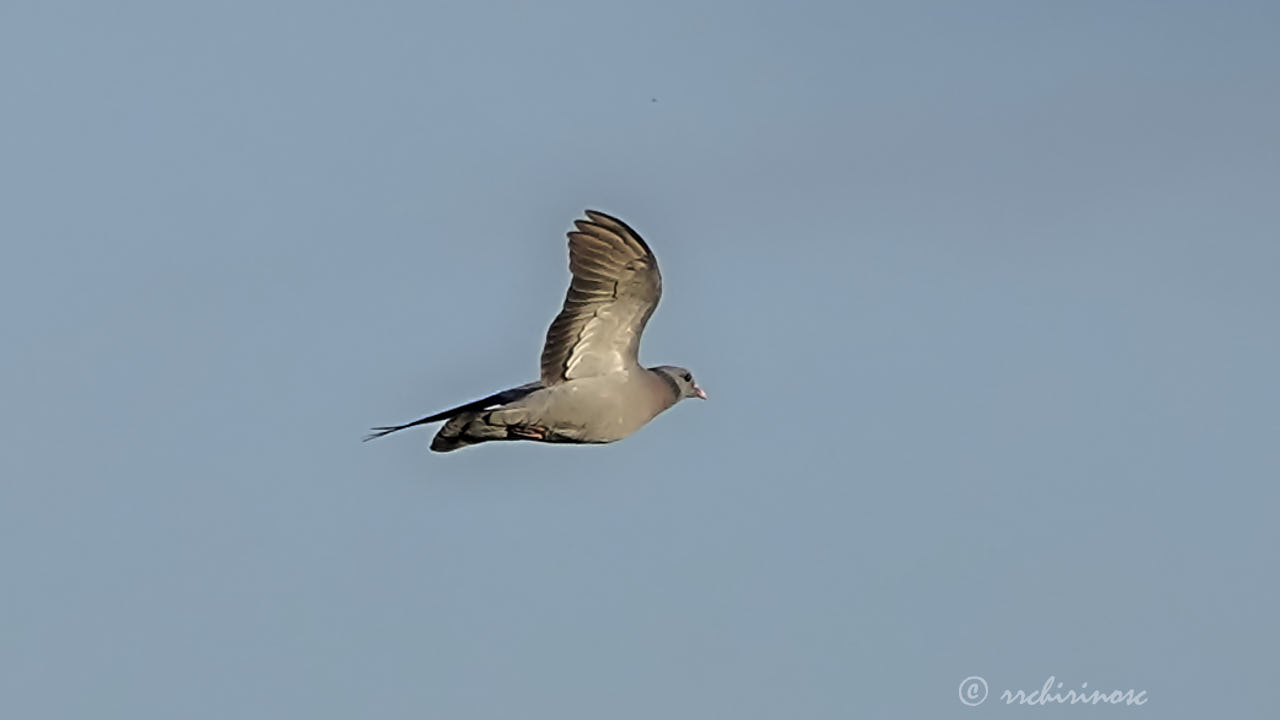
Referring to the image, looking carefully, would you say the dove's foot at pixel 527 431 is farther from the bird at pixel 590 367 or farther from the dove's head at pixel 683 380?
the dove's head at pixel 683 380

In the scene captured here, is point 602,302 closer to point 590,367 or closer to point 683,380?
point 590,367

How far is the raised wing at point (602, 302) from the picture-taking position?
18141 mm

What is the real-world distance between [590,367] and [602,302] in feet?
2.38

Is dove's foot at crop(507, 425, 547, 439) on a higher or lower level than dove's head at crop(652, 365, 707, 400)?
lower

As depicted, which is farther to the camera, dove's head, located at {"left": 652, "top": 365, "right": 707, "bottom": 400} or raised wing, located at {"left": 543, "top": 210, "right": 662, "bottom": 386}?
dove's head, located at {"left": 652, "top": 365, "right": 707, "bottom": 400}

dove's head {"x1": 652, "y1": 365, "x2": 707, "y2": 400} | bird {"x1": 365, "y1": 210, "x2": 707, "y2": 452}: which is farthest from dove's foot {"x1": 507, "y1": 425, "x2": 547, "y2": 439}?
dove's head {"x1": 652, "y1": 365, "x2": 707, "y2": 400}

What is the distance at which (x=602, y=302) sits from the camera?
1862cm

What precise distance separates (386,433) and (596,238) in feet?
9.35

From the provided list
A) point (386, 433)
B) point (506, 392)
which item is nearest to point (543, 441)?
point (506, 392)

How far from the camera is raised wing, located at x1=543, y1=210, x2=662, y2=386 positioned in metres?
18.1

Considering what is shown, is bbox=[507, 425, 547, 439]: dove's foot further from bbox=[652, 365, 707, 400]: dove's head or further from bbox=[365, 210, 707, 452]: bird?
bbox=[652, 365, 707, 400]: dove's head

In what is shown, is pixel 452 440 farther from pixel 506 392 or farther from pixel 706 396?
pixel 706 396

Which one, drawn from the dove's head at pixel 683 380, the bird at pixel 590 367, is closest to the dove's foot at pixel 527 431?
the bird at pixel 590 367

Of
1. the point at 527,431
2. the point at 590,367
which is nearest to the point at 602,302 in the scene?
the point at 590,367
